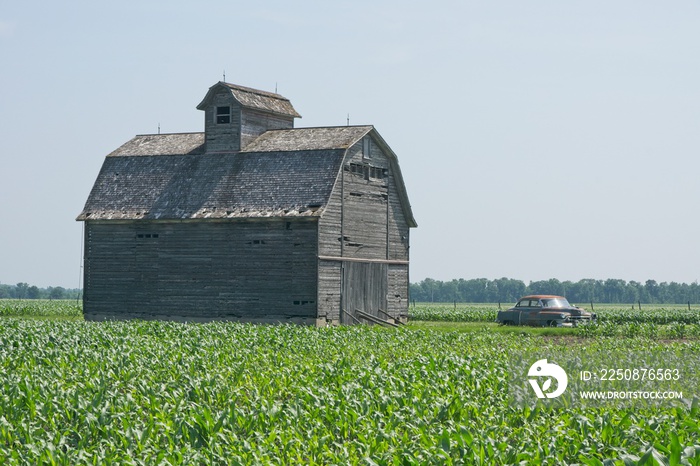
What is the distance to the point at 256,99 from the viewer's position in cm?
4281

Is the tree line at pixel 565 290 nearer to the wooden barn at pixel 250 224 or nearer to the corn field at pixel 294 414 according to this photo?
the wooden barn at pixel 250 224

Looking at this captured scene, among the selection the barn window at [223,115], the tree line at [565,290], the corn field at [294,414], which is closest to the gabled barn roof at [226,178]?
the barn window at [223,115]

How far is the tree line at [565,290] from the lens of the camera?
189m

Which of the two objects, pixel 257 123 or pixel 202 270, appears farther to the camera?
pixel 257 123

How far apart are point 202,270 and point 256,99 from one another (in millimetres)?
8180

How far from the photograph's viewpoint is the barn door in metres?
38.2

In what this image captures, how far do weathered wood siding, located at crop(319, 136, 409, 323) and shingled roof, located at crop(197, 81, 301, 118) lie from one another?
5.17m

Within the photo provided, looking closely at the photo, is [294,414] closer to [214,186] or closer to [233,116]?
[214,186]

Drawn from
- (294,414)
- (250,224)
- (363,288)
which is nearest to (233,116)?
(250,224)

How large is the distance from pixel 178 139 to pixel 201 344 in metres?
20.5

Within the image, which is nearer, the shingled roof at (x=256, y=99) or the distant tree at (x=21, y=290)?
the shingled roof at (x=256, y=99)

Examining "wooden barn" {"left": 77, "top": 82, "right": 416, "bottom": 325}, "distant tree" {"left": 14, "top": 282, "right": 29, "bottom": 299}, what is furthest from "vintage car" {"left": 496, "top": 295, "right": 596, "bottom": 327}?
"distant tree" {"left": 14, "top": 282, "right": 29, "bottom": 299}

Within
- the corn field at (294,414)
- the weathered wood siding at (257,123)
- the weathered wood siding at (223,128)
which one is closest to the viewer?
the corn field at (294,414)

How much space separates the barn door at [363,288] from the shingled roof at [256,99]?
8.15 m
